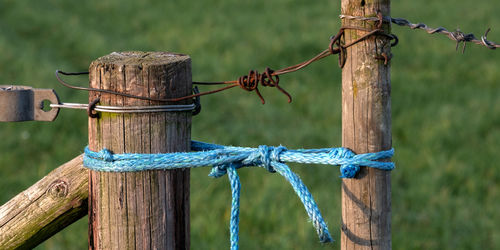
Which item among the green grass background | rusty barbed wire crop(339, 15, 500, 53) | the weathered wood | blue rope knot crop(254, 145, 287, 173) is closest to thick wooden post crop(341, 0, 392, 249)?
rusty barbed wire crop(339, 15, 500, 53)

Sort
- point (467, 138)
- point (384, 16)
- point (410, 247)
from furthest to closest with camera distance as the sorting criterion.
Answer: point (467, 138)
point (410, 247)
point (384, 16)

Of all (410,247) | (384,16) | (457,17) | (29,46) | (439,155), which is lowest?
(410,247)

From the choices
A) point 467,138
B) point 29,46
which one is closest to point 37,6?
point 29,46

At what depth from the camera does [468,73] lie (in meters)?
8.80

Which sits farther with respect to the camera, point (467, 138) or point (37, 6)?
point (37, 6)

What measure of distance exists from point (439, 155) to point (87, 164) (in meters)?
4.58

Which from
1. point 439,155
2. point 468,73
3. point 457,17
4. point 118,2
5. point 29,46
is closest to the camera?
point 439,155

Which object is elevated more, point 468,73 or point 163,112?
point 468,73

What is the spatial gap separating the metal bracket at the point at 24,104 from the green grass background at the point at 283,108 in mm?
2404

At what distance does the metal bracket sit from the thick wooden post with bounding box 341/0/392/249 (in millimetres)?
977

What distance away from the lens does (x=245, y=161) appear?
2.00 m

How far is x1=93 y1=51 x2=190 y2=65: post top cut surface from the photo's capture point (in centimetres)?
190

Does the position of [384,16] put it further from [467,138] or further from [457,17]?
[457,17]

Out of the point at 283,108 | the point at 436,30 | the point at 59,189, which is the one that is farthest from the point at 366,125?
the point at 283,108
